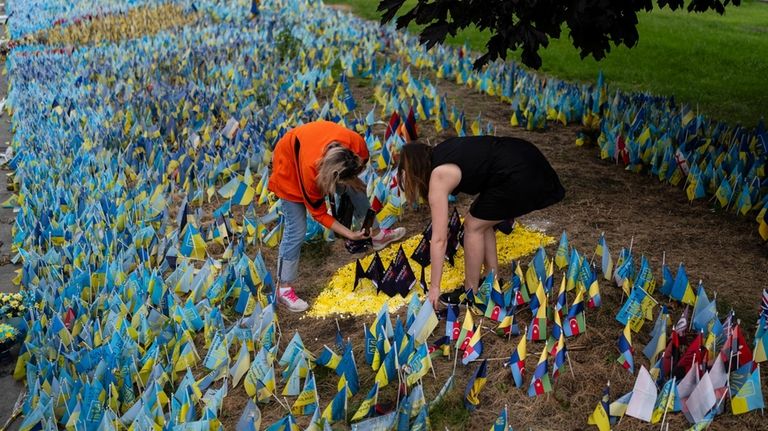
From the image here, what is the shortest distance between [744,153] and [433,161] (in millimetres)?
2797

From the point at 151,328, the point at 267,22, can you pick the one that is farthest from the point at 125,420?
the point at 267,22

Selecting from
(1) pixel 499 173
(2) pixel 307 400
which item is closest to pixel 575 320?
(1) pixel 499 173

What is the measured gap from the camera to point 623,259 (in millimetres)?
3760

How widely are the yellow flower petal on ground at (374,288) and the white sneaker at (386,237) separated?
0.04m

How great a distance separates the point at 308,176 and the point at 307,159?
0.09 m

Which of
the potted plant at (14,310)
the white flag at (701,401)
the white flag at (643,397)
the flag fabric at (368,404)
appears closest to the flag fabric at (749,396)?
the white flag at (701,401)

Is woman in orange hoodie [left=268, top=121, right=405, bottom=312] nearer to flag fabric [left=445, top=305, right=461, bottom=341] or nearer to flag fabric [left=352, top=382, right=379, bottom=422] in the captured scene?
flag fabric [left=445, top=305, right=461, bottom=341]

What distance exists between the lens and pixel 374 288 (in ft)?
13.8

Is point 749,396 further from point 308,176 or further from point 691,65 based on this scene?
point 691,65

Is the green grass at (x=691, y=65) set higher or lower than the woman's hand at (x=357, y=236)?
higher

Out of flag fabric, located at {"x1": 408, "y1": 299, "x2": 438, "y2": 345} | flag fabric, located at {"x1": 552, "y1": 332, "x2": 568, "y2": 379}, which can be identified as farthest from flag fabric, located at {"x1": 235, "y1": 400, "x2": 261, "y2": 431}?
flag fabric, located at {"x1": 552, "y1": 332, "x2": 568, "y2": 379}

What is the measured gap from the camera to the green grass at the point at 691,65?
303 inches

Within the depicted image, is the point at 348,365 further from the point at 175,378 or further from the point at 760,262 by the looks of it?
the point at 760,262

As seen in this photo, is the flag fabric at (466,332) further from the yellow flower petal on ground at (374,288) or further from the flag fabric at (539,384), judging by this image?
the yellow flower petal on ground at (374,288)
